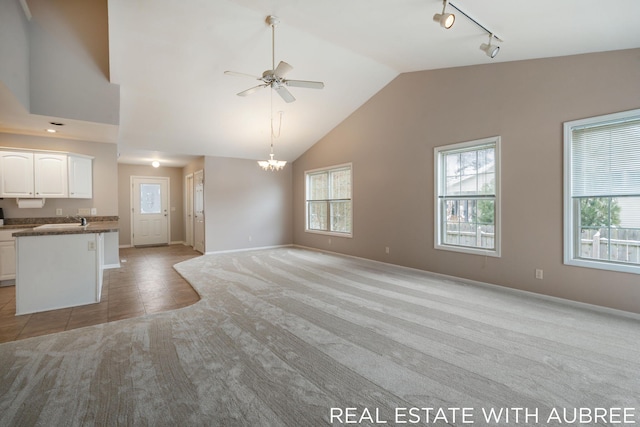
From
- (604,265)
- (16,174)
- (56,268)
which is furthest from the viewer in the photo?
(16,174)

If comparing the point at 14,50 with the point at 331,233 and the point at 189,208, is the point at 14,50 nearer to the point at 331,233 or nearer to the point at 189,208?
the point at 189,208

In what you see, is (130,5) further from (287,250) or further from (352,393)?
(287,250)

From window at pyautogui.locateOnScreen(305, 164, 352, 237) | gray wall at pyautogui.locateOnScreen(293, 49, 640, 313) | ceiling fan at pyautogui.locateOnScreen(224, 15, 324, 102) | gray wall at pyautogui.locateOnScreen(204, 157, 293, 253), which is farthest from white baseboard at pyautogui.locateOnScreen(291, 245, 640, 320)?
gray wall at pyautogui.locateOnScreen(204, 157, 293, 253)

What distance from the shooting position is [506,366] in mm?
2230

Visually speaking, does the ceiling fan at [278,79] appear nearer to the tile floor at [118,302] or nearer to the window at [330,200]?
the tile floor at [118,302]

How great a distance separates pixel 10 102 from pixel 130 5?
1937mm

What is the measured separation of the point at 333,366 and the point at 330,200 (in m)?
5.35

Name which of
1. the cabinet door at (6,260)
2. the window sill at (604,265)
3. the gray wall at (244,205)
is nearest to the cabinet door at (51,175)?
the cabinet door at (6,260)

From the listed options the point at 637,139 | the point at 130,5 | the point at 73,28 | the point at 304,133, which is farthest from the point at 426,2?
the point at 73,28

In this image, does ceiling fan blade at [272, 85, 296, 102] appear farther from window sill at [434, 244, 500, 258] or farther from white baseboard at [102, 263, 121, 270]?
white baseboard at [102, 263, 121, 270]

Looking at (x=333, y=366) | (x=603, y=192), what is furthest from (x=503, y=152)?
(x=333, y=366)

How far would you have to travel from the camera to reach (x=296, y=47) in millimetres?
4309

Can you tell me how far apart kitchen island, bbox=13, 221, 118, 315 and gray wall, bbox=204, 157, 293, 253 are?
346 centimetres

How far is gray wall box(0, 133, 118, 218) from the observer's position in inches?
193
